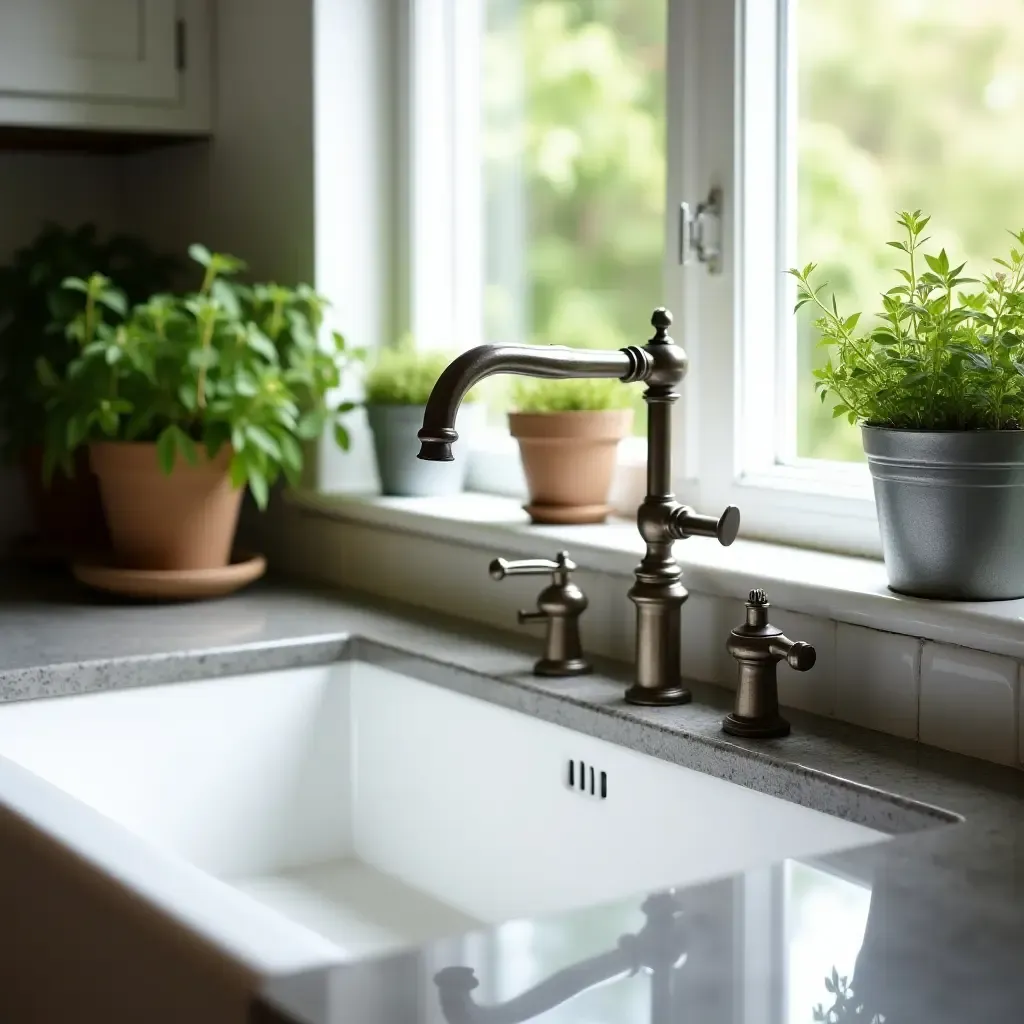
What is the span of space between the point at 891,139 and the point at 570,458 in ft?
1.70

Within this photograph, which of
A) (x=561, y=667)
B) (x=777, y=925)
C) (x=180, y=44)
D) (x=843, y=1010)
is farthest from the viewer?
(x=180, y=44)

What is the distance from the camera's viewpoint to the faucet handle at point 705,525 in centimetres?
141

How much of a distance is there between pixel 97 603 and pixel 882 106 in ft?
3.82

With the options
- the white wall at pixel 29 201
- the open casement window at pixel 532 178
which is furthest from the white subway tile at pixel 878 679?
the white wall at pixel 29 201

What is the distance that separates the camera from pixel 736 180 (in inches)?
67.9

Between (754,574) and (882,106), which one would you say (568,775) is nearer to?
(754,574)

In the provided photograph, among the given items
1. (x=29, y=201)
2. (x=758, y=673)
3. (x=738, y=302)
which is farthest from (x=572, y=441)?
(x=29, y=201)

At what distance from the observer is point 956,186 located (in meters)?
1.53

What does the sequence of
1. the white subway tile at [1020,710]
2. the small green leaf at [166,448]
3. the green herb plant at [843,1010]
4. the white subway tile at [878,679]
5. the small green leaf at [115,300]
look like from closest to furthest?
the green herb plant at [843,1010], the white subway tile at [1020,710], the white subway tile at [878,679], the small green leaf at [166,448], the small green leaf at [115,300]

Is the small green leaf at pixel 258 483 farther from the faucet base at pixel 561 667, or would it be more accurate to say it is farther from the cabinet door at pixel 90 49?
the cabinet door at pixel 90 49

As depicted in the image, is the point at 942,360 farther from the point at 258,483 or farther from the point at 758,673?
the point at 258,483

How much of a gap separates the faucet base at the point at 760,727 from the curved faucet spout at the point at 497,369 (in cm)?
33

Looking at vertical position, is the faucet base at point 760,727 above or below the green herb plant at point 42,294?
below

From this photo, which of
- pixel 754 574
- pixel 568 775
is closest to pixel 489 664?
pixel 568 775
